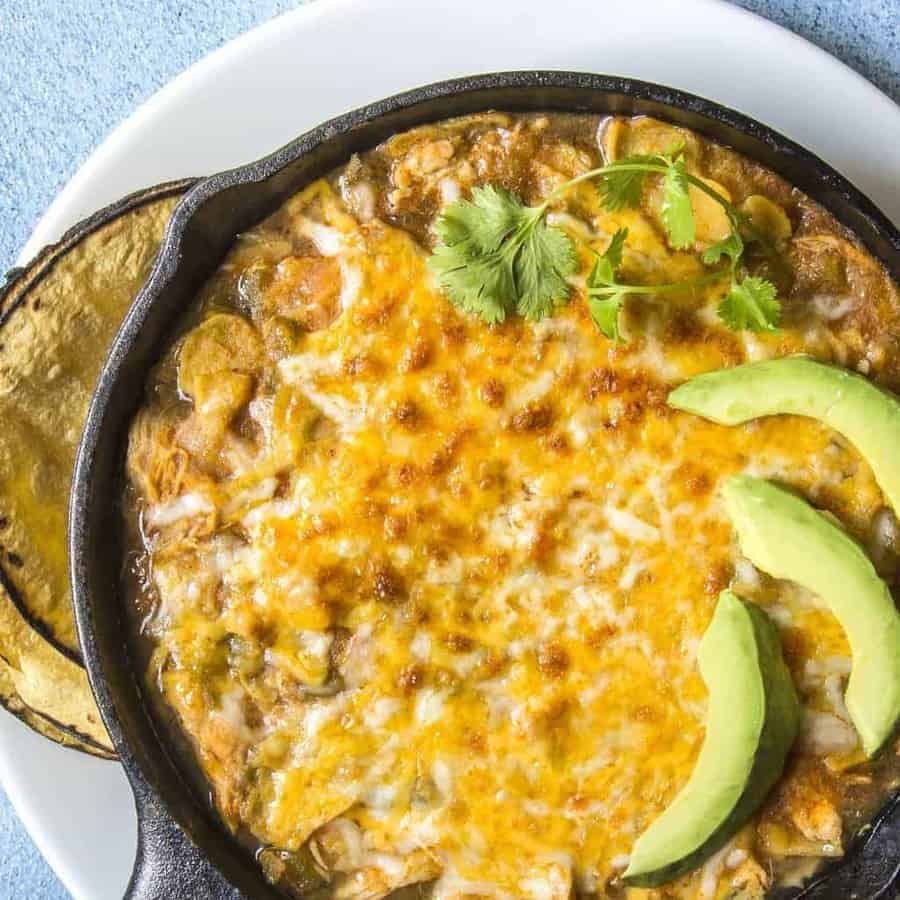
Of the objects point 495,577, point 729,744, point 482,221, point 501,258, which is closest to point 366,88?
point 482,221

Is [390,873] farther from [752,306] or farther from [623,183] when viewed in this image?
[623,183]

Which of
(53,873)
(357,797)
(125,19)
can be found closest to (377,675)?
(357,797)

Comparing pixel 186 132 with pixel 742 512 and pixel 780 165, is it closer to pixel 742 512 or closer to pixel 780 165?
pixel 780 165

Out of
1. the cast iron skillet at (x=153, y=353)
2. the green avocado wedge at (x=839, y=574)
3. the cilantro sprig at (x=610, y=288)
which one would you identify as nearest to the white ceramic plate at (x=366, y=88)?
the cast iron skillet at (x=153, y=353)

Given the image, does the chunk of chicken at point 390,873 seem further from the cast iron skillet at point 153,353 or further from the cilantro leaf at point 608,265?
the cilantro leaf at point 608,265

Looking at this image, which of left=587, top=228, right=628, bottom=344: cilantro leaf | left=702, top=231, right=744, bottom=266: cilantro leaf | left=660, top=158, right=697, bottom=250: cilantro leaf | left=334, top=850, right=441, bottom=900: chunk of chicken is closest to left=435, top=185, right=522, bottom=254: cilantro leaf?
left=587, top=228, right=628, bottom=344: cilantro leaf

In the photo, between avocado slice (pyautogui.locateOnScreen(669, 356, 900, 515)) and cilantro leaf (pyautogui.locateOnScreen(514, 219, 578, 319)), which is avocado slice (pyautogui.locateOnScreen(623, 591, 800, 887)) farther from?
cilantro leaf (pyautogui.locateOnScreen(514, 219, 578, 319))

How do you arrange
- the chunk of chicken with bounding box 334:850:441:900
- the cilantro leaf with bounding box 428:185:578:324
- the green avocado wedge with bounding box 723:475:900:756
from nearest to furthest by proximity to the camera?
the green avocado wedge with bounding box 723:475:900:756, the cilantro leaf with bounding box 428:185:578:324, the chunk of chicken with bounding box 334:850:441:900
